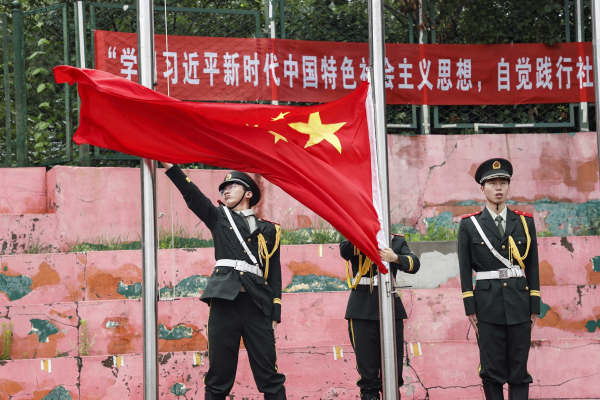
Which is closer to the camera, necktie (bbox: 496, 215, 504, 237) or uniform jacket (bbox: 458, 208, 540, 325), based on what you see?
uniform jacket (bbox: 458, 208, 540, 325)

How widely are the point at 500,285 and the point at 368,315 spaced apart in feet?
2.93

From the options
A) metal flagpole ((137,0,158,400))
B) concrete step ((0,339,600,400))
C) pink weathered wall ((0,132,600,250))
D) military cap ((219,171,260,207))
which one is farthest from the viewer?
pink weathered wall ((0,132,600,250))

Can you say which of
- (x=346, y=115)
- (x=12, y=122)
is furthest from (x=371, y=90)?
(x=12, y=122)

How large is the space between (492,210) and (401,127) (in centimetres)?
340

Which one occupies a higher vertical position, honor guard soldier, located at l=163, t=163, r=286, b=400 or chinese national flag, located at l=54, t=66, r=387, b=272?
chinese national flag, located at l=54, t=66, r=387, b=272

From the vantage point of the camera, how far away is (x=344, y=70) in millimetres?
8008

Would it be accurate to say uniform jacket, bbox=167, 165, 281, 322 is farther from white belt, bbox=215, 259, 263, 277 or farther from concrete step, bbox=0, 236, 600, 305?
concrete step, bbox=0, 236, 600, 305

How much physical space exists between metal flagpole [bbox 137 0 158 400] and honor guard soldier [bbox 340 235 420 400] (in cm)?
143

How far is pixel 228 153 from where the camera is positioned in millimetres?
4230

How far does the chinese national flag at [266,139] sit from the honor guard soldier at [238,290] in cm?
32

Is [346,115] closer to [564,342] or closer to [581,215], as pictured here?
[564,342]

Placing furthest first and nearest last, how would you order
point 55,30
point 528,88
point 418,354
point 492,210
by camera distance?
point 528,88
point 55,30
point 418,354
point 492,210

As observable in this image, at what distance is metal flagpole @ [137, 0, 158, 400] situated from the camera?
3.93 m

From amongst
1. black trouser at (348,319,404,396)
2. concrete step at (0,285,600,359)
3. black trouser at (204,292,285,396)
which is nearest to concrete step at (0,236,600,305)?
concrete step at (0,285,600,359)
